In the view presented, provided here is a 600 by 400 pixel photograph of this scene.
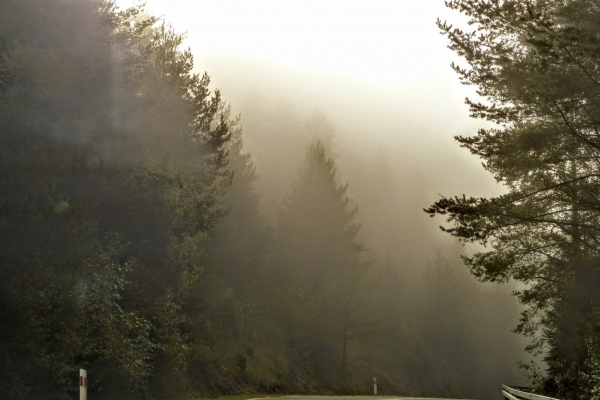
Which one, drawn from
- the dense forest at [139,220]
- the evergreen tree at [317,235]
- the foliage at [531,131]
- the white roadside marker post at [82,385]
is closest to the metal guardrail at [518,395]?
the dense forest at [139,220]

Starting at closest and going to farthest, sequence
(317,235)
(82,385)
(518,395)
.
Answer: (82,385) → (518,395) → (317,235)

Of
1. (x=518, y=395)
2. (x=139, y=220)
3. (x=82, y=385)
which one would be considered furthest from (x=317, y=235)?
(x=82, y=385)

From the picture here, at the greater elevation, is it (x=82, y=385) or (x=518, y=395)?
(x=82, y=385)

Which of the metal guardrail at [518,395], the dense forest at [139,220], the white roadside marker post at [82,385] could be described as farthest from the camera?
the dense forest at [139,220]

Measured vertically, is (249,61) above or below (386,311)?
above

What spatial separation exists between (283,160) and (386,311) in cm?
1876

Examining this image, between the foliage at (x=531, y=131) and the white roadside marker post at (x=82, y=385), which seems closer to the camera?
the white roadside marker post at (x=82, y=385)

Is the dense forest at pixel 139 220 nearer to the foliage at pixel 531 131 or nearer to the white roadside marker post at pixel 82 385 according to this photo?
the foliage at pixel 531 131

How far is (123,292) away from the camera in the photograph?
21.0 m

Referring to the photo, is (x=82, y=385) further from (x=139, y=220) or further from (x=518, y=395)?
(x=518, y=395)

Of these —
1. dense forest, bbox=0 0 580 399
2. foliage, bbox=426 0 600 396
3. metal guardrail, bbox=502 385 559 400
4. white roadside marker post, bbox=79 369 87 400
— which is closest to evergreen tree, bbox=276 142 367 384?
dense forest, bbox=0 0 580 399

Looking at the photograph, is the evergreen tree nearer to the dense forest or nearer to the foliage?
the dense forest

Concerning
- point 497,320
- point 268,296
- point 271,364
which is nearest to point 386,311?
point 268,296

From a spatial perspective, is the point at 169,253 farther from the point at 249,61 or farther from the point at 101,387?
the point at 249,61
